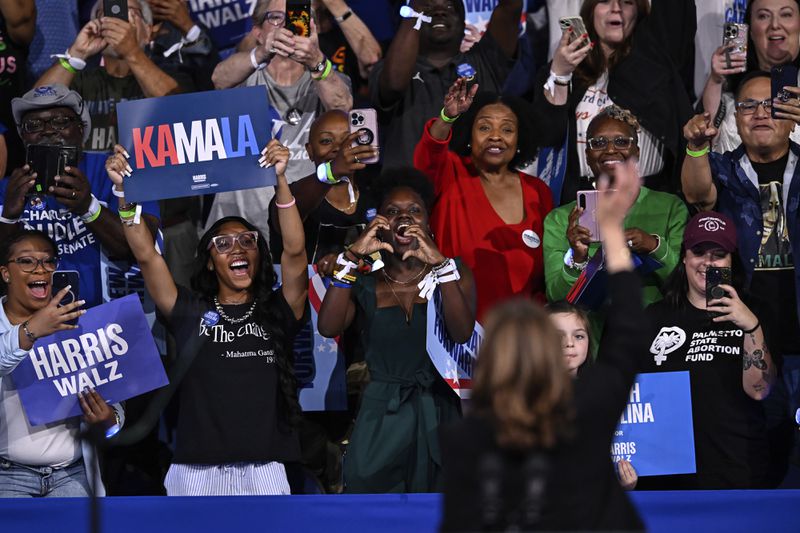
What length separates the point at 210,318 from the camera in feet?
18.6

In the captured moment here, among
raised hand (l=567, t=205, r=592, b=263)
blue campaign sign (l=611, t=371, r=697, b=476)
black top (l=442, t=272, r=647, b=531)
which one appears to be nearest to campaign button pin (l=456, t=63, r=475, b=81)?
raised hand (l=567, t=205, r=592, b=263)

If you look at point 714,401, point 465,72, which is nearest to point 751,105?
point 465,72

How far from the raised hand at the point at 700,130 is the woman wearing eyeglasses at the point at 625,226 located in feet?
0.97

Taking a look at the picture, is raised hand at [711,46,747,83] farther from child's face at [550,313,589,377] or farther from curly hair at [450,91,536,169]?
child's face at [550,313,589,377]

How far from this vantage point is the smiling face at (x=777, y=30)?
256 inches

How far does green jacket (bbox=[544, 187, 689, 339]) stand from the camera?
5.73 m

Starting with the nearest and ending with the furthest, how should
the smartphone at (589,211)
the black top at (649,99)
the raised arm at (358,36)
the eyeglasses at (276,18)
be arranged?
the smartphone at (589,211) → the black top at (649,99) → the eyeglasses at (276,18) → the raised arm at (358,36)

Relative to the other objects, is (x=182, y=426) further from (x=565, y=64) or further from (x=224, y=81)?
(x=565, y=64)

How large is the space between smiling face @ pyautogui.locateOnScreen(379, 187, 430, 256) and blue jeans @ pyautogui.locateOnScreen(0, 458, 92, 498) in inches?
64.5

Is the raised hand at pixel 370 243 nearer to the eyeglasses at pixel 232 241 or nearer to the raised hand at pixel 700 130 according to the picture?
the eyeglasses at pixel 232 241

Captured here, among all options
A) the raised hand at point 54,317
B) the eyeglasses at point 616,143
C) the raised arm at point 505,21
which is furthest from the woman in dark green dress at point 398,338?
A: the raised arm at point 505,21

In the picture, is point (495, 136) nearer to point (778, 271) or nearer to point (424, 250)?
point (424, 250)

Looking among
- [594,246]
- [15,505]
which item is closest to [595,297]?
[594,246]

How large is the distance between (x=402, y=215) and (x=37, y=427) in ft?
5.85
